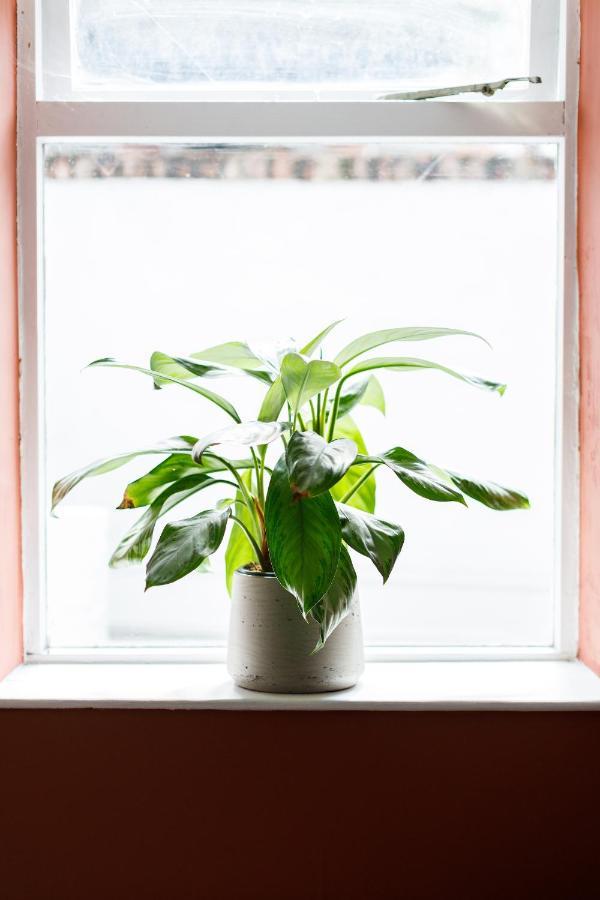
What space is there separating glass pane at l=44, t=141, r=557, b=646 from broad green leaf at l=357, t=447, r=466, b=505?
0.95 ft

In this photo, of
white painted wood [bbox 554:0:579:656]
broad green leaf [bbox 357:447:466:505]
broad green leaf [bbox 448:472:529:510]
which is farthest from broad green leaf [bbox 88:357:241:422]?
white painted wood [bbox 554:0:579:656]

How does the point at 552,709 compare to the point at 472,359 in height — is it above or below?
below

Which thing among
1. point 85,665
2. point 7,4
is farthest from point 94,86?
point 85,665

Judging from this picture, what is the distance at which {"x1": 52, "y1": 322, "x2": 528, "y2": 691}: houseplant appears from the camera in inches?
44.2

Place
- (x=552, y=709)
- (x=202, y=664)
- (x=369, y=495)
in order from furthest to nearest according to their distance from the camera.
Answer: (x=202, y=664)
(x=369, y=495)
(x=552, y=709)

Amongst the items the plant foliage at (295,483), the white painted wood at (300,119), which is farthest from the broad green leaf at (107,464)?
the white painted wood at (300,119)

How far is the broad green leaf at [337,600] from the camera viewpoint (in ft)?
3.78

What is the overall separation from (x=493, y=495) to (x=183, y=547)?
46 centimetres

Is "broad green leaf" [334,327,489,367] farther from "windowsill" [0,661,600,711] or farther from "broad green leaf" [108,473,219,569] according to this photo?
"windowsill" [0,661,600,711]
